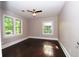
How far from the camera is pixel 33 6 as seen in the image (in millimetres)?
1247

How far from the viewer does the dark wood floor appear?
1245 mm

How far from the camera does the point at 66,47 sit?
1582 mm

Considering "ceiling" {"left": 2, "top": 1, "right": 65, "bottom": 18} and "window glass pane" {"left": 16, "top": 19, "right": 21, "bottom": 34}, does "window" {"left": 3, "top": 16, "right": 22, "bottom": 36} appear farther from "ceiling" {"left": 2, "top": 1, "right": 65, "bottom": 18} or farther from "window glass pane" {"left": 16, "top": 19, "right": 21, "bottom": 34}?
"ceiling" {"left": 2, "top": 1, "right": 65, "bottom": 18}

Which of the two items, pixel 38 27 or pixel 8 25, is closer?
pixel 8 25

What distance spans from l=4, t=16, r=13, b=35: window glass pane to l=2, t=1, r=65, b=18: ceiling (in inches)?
5.0

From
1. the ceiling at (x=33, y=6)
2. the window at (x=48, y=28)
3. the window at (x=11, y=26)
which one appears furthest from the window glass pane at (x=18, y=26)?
the window at (x=48, y=28)

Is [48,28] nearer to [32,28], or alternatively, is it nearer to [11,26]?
[32,28]

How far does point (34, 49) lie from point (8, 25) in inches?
20.3

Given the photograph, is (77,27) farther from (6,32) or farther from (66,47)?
(6,32)

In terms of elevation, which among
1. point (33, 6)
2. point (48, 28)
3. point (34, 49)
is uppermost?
point (33, 6)

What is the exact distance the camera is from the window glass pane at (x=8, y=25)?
1.14 meters

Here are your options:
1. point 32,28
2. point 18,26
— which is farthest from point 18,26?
point 32,28

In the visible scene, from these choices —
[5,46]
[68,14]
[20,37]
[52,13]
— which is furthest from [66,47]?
[5,46]

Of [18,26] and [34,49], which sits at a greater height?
[18,26]
